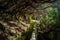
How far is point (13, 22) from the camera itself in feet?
11.6

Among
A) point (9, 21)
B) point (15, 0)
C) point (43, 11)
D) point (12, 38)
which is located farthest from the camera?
point (15, 0)

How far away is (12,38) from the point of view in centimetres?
331

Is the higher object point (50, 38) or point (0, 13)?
point (0, 13)

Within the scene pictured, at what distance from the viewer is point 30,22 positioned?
12.0 feet

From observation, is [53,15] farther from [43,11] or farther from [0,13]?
[0,13]

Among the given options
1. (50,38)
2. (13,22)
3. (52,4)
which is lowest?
(50,38)

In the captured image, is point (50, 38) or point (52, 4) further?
point (52, 4)

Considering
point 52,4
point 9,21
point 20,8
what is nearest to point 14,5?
point 20,8

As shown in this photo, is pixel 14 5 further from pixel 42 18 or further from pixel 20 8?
pixel 42 18

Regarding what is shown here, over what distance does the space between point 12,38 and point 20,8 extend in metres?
0.77

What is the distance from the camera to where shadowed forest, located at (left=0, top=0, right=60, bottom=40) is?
341 cm

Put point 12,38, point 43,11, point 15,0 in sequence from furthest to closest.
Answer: point 15,0 → point 43,11 → point 12,38

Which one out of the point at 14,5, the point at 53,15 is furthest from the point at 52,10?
the point at 14,5

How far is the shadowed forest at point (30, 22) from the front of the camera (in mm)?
3414
